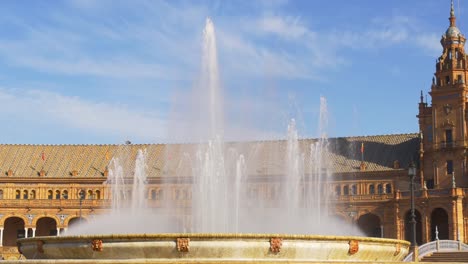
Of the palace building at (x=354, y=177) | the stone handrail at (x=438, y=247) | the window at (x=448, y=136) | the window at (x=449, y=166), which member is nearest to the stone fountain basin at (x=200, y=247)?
the stone handrail at (x=438, y=247)

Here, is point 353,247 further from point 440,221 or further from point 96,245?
point 440,221

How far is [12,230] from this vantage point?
9794cm

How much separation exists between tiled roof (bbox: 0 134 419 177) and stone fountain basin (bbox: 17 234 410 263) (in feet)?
189

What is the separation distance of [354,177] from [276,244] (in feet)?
223

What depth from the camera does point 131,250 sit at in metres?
25.3

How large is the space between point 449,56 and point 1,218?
58.7 metres

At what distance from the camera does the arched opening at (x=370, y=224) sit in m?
90.4

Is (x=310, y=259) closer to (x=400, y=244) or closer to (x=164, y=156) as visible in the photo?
(x=400, y=244)

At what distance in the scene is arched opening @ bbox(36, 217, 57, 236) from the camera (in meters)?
97.6

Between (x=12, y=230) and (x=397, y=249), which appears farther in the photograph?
(x=12, y=230)

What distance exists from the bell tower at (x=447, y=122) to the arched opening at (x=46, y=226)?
155 ft

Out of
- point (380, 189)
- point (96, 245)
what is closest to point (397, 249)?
point (96, 245)

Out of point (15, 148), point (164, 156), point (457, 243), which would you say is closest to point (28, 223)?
point (15, 148)

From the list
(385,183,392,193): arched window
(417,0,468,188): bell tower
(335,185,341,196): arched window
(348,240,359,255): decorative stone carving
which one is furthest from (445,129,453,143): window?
(348,240,359,255): decorative stone carving
